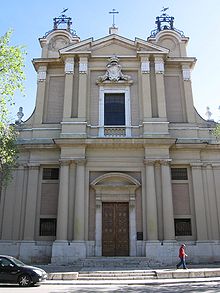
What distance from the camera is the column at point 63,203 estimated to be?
1822 centimetres

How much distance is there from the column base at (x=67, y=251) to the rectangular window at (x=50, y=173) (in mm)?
4060

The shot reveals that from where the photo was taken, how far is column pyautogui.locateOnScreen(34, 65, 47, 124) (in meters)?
21.8

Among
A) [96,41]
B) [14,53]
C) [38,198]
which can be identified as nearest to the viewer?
[14,53]

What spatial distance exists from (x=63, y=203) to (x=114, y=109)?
280 inches

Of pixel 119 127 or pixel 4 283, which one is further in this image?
pixel 119 127

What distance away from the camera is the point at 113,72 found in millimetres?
22234

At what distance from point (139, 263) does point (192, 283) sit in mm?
4526

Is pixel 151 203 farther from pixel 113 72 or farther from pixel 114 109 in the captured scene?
pixel 113 72

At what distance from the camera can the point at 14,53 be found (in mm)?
13688

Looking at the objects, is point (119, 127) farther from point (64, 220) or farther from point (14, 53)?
point (14, 53)

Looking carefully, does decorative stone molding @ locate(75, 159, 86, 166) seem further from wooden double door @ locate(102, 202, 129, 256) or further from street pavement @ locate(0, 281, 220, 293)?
street pavement @ locate(0, 281, 220, 293)

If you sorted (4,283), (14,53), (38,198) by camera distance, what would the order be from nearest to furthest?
1. (4,283)
2. (14,53)
3. (38,198)

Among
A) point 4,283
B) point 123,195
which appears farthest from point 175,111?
point 4,283

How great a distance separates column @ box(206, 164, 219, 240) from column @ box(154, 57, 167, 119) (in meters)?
4.38
